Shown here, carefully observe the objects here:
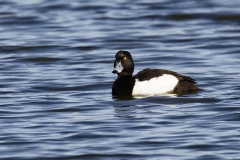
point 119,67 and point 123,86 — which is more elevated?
point 119,67

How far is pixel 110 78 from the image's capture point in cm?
1510

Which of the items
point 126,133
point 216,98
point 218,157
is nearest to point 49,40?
point 216,98

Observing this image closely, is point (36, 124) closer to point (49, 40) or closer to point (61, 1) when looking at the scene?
point (49, 40)

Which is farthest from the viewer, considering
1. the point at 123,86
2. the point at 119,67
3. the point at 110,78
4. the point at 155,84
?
the point at 110,78

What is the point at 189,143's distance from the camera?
10.1 m

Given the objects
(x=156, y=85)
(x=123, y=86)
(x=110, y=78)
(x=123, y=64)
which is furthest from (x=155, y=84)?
(x=110, y=78)

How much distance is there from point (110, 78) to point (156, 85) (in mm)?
1946

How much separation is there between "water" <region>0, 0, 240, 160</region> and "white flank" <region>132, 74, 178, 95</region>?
28cm

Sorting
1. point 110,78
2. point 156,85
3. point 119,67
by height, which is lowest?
point 110,78

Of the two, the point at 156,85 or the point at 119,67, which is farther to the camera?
the point at 119,67

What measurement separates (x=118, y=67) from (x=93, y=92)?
1.92 feet

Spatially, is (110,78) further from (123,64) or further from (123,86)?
(123,86)

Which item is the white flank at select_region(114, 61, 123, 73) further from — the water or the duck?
the water

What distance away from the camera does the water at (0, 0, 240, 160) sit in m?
10.1
